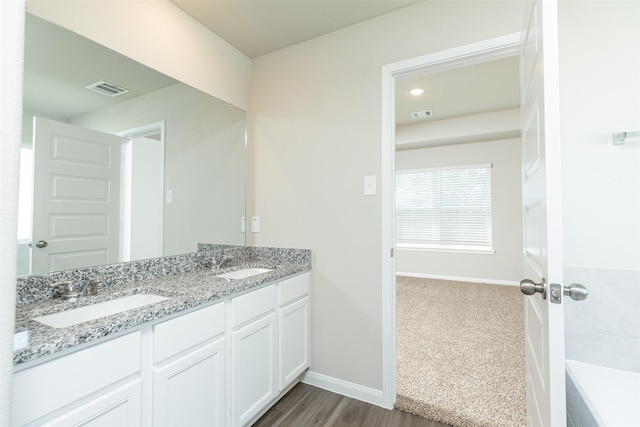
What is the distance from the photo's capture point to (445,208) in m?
5.13

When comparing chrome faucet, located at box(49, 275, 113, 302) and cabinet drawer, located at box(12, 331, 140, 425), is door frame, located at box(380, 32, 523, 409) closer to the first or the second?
cabinet drawer, located at box(12, 331, 140, 425)

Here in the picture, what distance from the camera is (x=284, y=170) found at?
7.41ft

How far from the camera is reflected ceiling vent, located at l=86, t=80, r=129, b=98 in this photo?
150 cm

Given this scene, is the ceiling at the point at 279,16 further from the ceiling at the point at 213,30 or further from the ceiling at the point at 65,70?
the ceiling at the point at 65,70

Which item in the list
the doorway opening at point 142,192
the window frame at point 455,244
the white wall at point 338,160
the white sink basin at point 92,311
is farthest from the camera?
the window frame at point 455,244

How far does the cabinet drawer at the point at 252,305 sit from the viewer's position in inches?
58.7

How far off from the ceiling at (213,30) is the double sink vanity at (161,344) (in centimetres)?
85

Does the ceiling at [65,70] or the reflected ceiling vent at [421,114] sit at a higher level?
the reflected ceiling vent at [421,114]

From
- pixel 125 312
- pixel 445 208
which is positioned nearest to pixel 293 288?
pixel 125 312

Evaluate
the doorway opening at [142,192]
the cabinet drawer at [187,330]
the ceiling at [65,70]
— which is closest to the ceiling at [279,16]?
the ceiling at [65,70]

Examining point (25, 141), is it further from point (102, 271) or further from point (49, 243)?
point (102, 271)

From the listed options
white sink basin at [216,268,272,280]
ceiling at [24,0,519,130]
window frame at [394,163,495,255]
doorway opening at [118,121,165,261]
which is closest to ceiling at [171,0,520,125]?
ceiling at [24,0,519,130]

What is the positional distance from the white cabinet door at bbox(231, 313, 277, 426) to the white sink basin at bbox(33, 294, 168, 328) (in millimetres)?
476

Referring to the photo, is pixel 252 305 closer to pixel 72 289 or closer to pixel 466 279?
pixel 72 289
